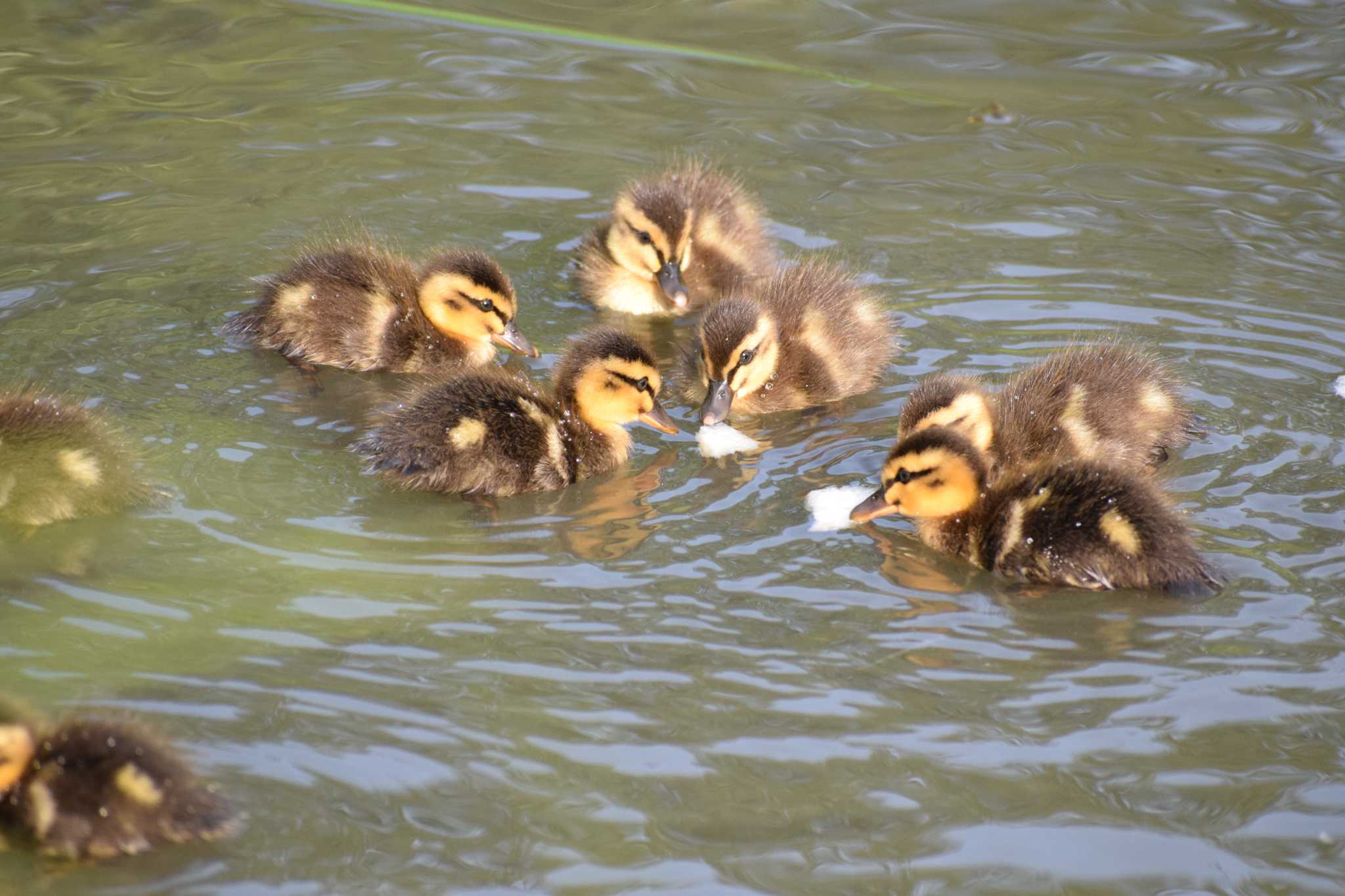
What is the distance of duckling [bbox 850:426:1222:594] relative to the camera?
381 cm

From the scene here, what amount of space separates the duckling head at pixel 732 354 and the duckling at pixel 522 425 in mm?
195

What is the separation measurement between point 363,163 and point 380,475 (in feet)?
9.35

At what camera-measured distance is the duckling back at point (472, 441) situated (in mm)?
4332

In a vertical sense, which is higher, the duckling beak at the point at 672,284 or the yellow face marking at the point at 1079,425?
the yellow face marking at the point at 1079,425

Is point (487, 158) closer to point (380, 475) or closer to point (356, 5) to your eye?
point (356, 5)

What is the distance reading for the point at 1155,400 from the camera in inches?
179

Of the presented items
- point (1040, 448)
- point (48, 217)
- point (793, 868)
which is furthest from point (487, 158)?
point (793, 868)

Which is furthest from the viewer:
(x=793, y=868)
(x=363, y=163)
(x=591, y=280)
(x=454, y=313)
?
(x=363, y=163)

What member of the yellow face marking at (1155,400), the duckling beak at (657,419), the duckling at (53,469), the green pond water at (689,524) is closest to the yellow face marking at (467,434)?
the green pond water at (689,524)

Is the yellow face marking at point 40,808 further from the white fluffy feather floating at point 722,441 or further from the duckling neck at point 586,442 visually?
the white fluffy feather floating at point 722,441

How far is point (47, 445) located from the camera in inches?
159

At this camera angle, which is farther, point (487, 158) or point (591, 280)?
point (487, 158)

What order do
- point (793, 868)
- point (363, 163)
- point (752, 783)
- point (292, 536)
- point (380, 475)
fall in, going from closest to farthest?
point (793, 868) → point (752, 783) → point (292, 536) → point (380, 475) → point (363, 163)

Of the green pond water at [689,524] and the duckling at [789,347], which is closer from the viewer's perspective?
the green pond water at [689,524]
